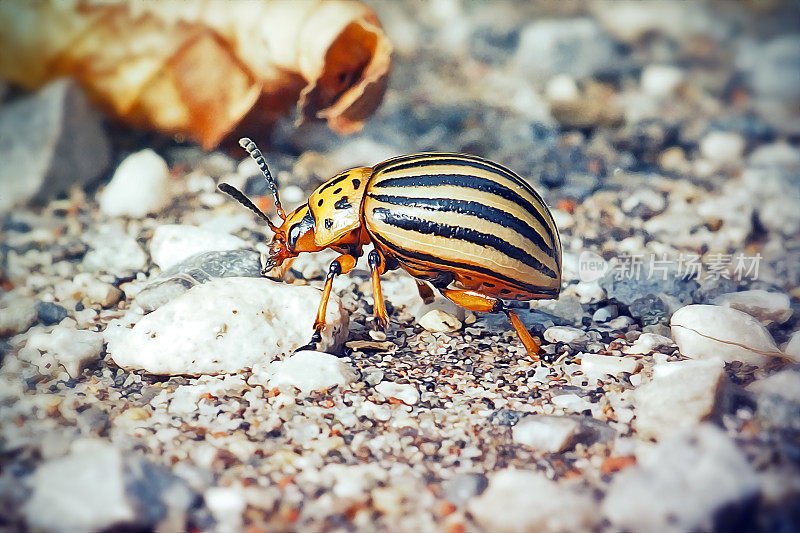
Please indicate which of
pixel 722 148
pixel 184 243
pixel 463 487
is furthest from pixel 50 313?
pixel 722 148

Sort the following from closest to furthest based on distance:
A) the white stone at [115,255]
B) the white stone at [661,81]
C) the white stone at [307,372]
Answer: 1. the white stone at [307,372]
2. the white stone at [115,255]
3. the white stone at [661,81]

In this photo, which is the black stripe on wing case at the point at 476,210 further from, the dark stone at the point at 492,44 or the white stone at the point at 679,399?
the dark stone at the point at 492,44

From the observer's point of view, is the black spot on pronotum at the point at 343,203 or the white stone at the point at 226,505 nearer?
the white stone at the point at 226,505

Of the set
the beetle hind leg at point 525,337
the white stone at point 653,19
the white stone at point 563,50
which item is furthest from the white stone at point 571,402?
the white stone at point 653,19

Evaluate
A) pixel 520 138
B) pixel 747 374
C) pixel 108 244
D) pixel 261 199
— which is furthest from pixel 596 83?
pixel 108 244

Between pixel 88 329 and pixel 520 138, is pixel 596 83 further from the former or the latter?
pixel 88 329

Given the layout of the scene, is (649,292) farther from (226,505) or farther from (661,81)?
(661,81)

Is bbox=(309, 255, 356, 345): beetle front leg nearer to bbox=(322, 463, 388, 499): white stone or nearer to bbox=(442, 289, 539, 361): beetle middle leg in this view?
bbox=(442, 289, 539, 361): beetle middle leg
